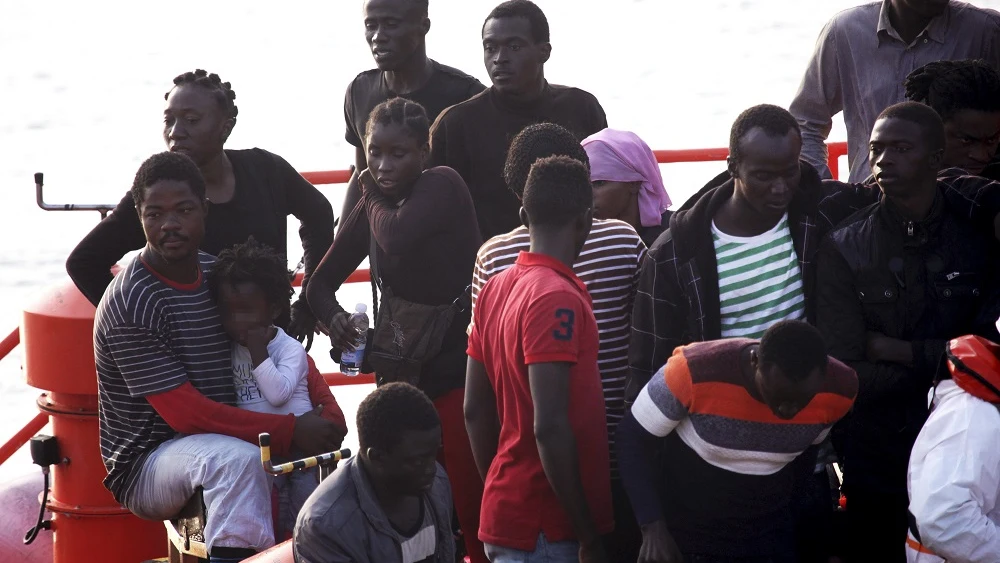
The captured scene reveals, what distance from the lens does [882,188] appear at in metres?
4.18

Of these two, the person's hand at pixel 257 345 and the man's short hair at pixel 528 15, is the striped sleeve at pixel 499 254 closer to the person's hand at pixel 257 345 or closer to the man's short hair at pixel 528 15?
the person's hand at pixel 257 345

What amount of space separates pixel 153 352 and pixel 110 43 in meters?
20.0

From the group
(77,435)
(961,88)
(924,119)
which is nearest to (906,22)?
(961,88)

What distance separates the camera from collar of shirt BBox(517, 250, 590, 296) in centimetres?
373

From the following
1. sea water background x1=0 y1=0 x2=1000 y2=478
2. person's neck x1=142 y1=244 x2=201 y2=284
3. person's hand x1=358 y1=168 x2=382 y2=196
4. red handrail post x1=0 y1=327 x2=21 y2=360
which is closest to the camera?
person's neck x1=142 y1=244 x2=201 y2=284

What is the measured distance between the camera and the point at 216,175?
5.03 meters

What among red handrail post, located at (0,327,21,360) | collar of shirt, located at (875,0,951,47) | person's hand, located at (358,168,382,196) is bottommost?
red handrail post, located at (0,327,21,360)

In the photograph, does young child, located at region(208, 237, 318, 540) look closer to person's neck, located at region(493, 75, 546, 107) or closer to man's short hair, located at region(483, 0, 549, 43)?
person's neck, located at region(493, 75, 546, 107)

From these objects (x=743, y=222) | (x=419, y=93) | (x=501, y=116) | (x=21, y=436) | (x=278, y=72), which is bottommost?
(x=21, y=436)

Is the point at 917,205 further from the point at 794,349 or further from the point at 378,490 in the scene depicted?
the point at 378,490

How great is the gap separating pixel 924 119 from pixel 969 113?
1.48ft

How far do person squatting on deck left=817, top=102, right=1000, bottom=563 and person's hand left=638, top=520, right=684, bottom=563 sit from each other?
29.5 inches

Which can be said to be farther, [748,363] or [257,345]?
[257,345]

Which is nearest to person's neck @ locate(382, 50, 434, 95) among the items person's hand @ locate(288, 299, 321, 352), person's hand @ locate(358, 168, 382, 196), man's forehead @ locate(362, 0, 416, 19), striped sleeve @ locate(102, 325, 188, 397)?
man's forehead @ locate(362, 0, 416, 19)
